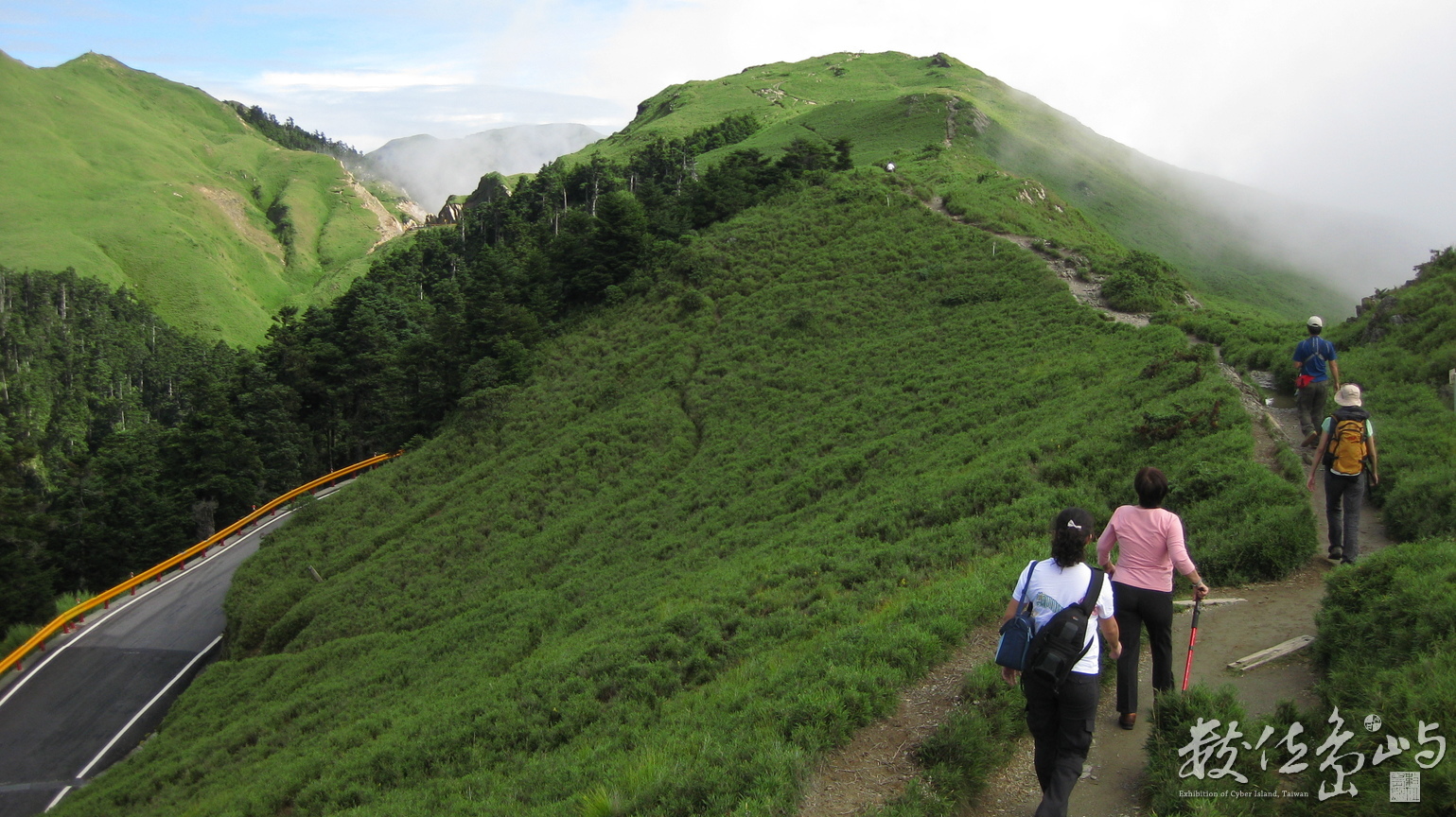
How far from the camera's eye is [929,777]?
6.33 metres

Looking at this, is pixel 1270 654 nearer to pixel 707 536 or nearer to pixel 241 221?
pixel 707 536

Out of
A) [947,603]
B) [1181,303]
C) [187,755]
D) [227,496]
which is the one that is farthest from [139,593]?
[1181,303]

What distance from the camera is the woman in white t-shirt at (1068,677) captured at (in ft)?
16.6

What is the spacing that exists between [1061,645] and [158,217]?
627ft

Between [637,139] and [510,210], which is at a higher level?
[637,139]

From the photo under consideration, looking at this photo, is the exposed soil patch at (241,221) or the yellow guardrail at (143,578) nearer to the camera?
the yellow guardrail at (143,578)

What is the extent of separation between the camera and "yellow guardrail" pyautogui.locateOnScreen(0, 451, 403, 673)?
30.7 m

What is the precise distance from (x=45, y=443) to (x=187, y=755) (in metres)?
99.0

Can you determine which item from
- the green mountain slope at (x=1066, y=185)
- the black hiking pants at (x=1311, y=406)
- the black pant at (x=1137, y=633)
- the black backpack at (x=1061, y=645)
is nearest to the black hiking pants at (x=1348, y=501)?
the black pant at (x=1137, y=633)

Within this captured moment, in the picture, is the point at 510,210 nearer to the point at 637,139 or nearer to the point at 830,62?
the point at 637,139

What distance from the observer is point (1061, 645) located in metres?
4.89

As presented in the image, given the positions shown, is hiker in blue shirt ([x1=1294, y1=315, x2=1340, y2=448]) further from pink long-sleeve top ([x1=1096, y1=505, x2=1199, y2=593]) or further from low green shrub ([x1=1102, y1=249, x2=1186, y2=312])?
low green shrub ([x1=1102, y1=249, x2=1186, y2=312])

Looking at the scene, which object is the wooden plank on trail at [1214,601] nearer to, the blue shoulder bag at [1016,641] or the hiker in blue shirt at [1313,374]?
the blue shoulder bag at [1016,641]

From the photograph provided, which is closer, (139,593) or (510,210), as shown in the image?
(139,593)
